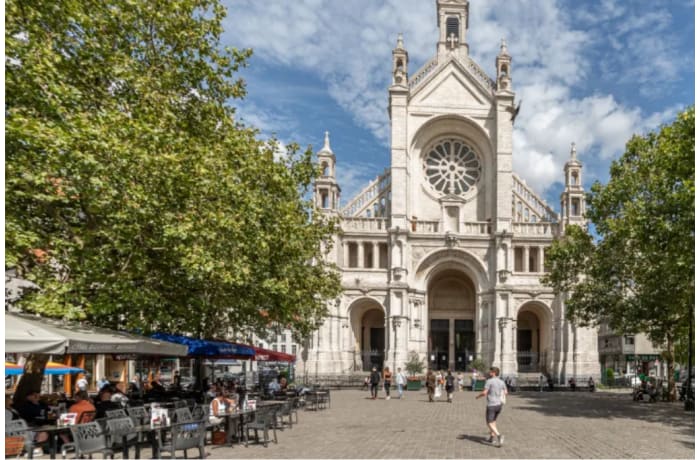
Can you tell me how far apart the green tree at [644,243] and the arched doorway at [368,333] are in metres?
20.8

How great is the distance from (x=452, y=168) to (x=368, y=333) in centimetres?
1516

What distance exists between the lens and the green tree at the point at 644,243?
1803 cm

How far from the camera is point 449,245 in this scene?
153ft

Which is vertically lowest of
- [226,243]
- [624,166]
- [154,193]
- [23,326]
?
[23,326]

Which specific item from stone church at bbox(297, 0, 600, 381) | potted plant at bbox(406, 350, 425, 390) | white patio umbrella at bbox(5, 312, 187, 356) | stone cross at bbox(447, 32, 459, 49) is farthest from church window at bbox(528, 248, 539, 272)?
white patio umbrella at bbox(5, 312, 187, 356)

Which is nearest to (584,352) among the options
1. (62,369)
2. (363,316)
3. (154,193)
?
(363,316)

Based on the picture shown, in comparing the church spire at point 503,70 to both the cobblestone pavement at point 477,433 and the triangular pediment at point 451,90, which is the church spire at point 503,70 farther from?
the cobblestone pavement at point 477,433

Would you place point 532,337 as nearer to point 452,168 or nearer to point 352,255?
point 452,168

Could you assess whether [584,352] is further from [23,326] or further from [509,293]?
[23,326]

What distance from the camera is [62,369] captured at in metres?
24.0

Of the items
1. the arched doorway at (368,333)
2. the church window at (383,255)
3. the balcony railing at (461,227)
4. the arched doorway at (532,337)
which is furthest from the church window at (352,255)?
the arched doorway at (532,337)

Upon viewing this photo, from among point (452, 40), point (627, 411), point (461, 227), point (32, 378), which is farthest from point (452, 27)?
point (32, 378)

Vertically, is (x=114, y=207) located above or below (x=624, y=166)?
below

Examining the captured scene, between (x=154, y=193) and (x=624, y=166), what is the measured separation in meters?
19.9
